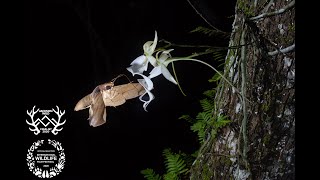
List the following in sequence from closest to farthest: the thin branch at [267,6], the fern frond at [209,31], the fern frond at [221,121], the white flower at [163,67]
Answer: the white flower at [163,67], the thin branch at [267,6], the fern frond at [221,121], the fern frond at [209,31]

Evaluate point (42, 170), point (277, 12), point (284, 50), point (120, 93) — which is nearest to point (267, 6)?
point (277, 12)

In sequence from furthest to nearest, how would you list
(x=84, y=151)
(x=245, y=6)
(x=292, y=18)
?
1. (x=84, y=151)
2. (x=245, y=6)
3. (x=292, y=18)

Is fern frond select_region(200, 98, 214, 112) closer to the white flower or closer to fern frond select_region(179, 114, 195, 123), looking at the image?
fern frond select_region(179, 114, 195, 123)

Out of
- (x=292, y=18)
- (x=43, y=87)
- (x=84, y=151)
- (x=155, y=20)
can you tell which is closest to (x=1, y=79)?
(x=43, y=87)

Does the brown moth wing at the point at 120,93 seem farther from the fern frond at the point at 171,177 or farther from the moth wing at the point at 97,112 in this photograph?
the fern frond at the point at 171,177

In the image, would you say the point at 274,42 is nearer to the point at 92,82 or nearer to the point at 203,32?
the point at 203,32

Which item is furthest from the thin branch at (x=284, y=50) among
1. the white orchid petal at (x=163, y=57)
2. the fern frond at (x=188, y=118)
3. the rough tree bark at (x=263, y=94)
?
the fern frond at (x=188, y=118)
